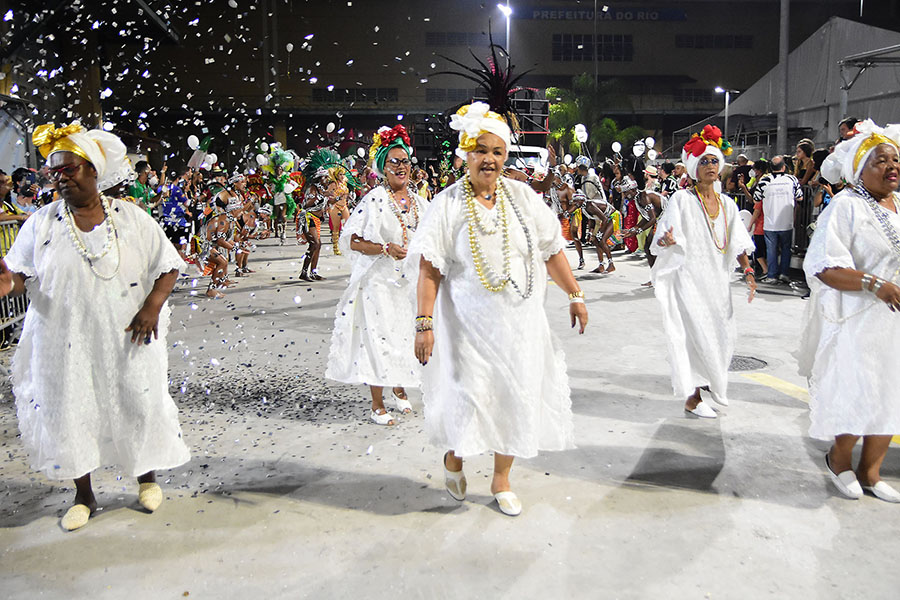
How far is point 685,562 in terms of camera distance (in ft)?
10.6

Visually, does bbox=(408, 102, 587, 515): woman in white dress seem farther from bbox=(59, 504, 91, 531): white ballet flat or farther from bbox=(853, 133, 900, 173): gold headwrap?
bbox=(59, 504, 91, 531): white ballet flat

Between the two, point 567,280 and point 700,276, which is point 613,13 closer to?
point 700,276

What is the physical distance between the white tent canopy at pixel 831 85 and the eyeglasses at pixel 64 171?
19.9m

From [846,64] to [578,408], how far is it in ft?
41.2

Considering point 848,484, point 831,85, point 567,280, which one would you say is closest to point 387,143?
point 567,280

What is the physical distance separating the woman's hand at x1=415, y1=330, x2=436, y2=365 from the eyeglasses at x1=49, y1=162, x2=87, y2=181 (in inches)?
70.1

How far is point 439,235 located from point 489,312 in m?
0.44

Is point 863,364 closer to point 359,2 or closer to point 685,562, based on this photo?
point 685,562

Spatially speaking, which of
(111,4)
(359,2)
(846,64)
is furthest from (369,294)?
(359,2)

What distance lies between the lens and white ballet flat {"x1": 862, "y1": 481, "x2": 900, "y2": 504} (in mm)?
3787

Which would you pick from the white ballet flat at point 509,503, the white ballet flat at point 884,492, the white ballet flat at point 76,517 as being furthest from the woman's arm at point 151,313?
the white ballet flat at point 884,492

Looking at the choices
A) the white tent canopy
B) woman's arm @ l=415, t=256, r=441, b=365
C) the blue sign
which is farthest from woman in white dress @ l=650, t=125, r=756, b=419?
the blue sign

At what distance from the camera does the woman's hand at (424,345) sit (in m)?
3.55

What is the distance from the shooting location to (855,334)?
379 cm
